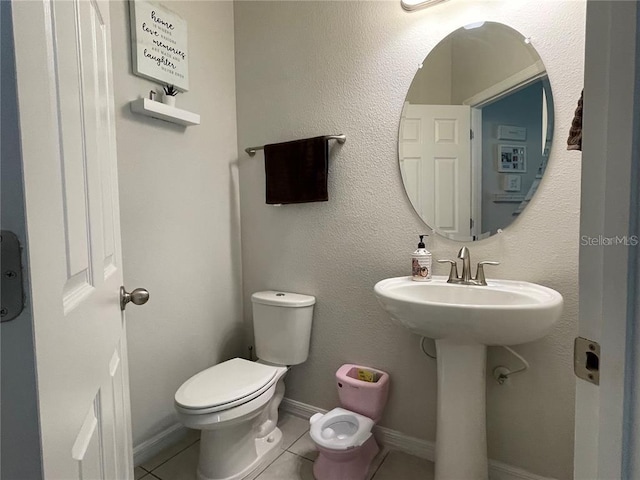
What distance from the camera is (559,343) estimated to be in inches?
51.1

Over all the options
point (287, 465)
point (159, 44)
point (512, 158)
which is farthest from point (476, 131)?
point (287, 465)

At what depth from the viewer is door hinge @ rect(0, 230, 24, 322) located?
0.35m

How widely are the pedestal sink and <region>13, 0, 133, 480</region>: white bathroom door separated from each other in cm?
86

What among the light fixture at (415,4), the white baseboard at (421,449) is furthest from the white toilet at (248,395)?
the light fixture at (415,4)

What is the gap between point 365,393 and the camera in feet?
5.20

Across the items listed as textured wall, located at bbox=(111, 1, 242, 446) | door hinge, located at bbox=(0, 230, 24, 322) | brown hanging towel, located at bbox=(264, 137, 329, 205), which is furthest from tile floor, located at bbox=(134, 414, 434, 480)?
door hinge, located at bbox=(0, 230, 24, 322)

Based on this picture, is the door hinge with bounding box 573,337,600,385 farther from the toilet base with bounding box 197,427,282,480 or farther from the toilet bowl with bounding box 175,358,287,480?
the toilet base with bounding box 197,427,282,480

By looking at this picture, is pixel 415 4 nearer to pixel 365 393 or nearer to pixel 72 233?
pixel 72 233

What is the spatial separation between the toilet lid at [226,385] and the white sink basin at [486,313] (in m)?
0.68

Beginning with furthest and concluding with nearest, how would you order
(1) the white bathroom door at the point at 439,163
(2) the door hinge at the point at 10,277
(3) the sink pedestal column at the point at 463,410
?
(1) the white bathroom door at the point at 439,163, (3) the sink pedestal column at the point at 463,410, (2) the door hinge at the point at 10,277

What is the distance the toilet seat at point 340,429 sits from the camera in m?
1.38

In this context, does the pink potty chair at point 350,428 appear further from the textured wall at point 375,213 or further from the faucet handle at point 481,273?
→ the faucet handle at point 481,273

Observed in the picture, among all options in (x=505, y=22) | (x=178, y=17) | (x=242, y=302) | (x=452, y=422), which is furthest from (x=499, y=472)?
(x=178, y=17)

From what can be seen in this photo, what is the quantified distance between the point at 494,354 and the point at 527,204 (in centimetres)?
62
